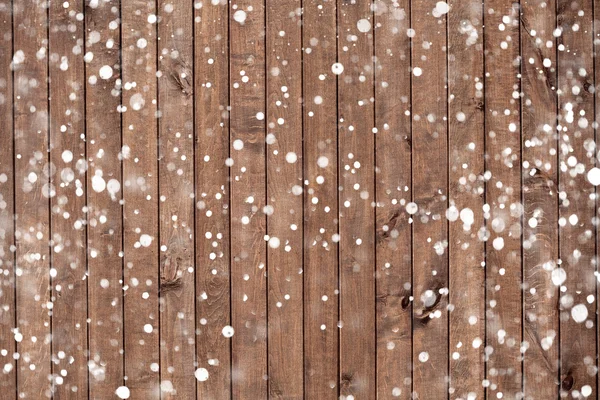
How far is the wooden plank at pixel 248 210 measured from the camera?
1.10m

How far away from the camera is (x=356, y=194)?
1096 mm

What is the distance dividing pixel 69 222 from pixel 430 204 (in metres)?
0.81

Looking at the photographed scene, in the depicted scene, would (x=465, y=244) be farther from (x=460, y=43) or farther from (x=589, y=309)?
(x=460, y=43)

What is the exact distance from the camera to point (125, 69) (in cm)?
111

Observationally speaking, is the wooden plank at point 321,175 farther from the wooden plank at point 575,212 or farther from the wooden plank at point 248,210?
the wooden plank at point 575,212

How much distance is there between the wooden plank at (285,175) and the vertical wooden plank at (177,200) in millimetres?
176

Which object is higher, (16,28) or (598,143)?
(16,28)

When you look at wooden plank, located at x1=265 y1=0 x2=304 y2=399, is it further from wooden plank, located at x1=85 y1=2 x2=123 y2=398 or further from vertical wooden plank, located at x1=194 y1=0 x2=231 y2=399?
wooden plank, located at x1=85 y1=2 x2=123 y2=398

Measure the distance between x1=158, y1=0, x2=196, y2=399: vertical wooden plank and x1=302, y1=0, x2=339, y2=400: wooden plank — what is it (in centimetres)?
26

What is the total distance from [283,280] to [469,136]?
20.6 inches

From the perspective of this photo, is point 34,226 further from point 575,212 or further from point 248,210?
point 575,212

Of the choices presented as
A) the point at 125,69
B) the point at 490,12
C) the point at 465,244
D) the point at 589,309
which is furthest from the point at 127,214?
the point at 589,309

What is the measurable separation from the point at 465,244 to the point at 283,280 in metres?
0.41

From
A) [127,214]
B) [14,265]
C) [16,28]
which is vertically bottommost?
[14,265]
